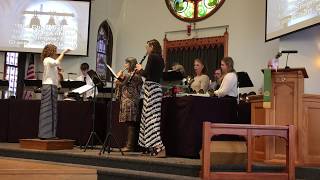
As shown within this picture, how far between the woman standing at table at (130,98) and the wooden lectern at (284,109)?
1.81 metres

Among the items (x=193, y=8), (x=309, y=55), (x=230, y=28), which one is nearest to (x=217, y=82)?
(x=309, y=55)

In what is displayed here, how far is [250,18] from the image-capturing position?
35.8 ft

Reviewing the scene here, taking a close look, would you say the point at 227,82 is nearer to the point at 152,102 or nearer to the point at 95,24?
the point at 152,102

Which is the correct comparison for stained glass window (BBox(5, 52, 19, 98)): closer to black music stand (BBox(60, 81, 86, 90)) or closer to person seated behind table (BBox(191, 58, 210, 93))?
black music stand (BBox(60, 81, 86, 90))

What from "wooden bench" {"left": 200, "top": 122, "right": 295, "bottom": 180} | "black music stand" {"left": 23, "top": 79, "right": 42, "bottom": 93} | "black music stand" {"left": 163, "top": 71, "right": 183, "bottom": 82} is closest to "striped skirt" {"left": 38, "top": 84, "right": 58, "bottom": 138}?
"black music stand" {"left": 23, "top": 79, "right": 42, "bottom": 93}

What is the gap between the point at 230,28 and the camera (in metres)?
11.2

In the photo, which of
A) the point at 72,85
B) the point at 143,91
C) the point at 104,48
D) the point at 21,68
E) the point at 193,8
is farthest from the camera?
the point at 104,48

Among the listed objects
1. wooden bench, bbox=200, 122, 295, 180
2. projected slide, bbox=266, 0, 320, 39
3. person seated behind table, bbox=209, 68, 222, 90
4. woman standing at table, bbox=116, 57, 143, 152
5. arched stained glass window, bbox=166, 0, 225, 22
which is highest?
arched stained glass window, bbox=166, 0, 225, 22

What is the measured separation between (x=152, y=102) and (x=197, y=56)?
5.84 meters

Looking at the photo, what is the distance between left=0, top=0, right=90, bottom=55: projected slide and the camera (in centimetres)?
1140

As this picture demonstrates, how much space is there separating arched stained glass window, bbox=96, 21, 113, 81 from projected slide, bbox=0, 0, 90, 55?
882 millimetres

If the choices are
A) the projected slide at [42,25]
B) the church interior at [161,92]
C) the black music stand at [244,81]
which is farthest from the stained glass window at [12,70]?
the black music stand at [244,81]

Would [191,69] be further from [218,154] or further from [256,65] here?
[218,154]

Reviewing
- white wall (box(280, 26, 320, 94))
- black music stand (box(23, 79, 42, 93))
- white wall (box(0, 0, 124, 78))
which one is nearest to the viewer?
white wall (box(280, 26, 320, 94))
